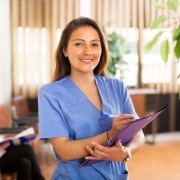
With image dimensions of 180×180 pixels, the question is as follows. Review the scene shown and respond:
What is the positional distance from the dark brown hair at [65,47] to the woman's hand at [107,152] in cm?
34

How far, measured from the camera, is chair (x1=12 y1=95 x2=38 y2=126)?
4.25 m

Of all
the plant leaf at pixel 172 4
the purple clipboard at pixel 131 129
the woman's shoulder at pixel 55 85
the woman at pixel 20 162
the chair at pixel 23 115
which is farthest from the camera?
the chair at pixel 23 115

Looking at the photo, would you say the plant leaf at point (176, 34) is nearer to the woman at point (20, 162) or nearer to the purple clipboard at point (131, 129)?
the purple clipboard at point (131, 129)

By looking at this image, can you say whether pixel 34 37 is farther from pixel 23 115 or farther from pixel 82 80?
pixel 82 80

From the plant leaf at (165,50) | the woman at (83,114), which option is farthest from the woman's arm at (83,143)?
the plant leaf at (165,50)

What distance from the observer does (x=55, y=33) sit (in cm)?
515

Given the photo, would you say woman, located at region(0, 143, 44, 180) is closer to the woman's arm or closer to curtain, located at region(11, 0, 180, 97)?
the woman's arm

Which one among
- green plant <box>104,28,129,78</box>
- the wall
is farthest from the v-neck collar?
green plant <box>104,28,129,78</box>

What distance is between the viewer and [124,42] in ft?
17.3

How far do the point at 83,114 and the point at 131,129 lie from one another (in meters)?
0.18

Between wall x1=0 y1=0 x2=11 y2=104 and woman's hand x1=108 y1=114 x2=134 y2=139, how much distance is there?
3.56 metres

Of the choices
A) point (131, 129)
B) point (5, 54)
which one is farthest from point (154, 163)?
point (131, 129)

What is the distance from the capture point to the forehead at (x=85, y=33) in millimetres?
1197

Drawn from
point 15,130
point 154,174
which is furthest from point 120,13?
point 15,130
